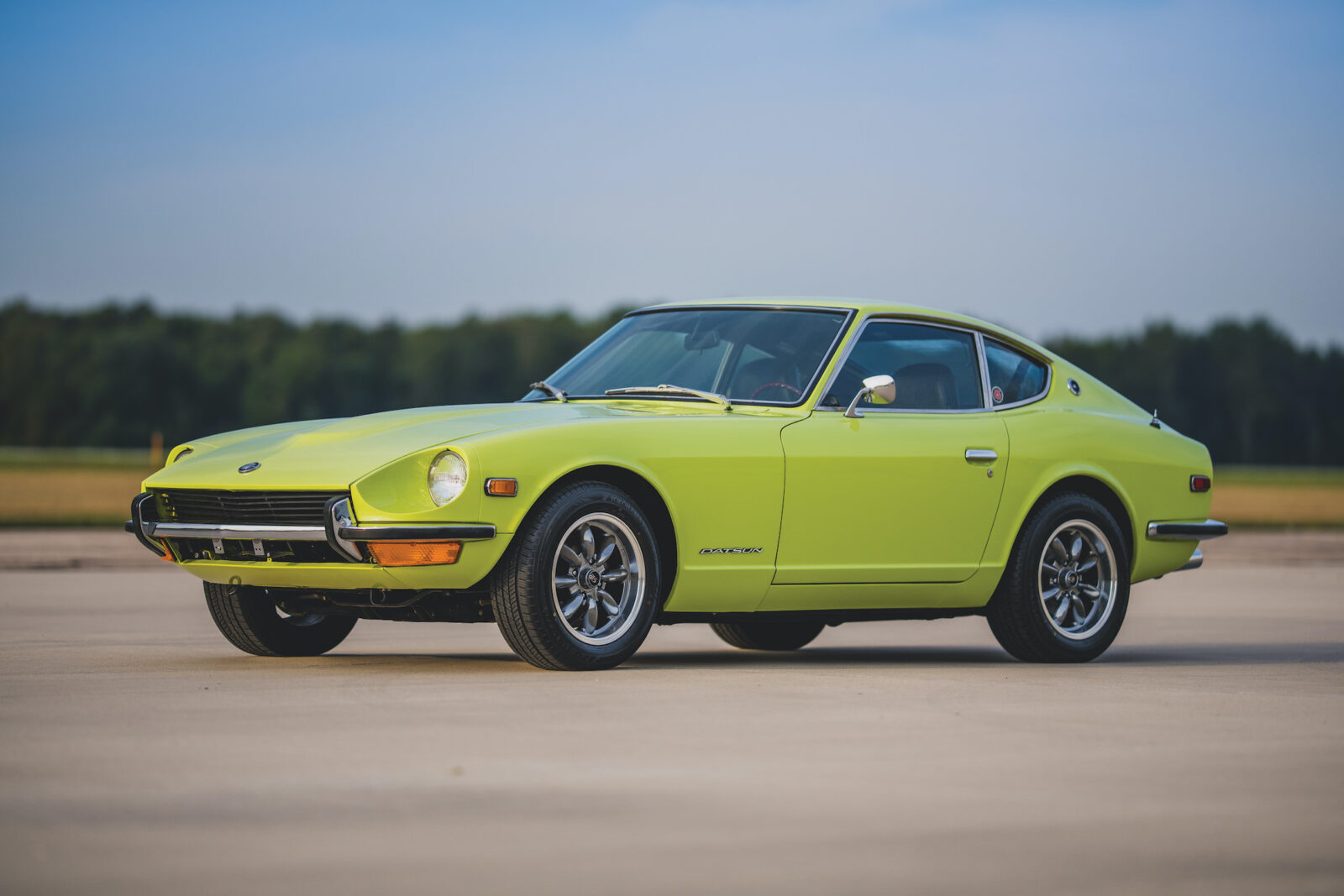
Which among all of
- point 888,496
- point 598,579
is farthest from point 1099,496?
point 598,579

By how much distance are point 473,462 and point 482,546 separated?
316 mm

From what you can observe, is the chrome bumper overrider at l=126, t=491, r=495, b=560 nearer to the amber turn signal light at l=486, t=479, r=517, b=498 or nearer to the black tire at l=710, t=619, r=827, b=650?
the amber turn signal light at l=486, t=479, r=517, b=498

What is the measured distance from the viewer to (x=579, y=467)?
7355 millimetres

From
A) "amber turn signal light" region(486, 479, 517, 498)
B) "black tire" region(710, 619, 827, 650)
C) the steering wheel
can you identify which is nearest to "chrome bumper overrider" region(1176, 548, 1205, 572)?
"black tire" region(710, 619, 827, 650)

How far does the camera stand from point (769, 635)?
9664 millimetres

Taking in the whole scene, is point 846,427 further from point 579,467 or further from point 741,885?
point 741,885

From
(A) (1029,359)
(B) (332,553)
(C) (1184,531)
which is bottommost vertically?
(C) (1184,531)

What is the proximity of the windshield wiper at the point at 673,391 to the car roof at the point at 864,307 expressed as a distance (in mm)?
643

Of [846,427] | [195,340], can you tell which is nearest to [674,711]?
[846,427]

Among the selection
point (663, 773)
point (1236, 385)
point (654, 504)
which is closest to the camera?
point (663, 773)

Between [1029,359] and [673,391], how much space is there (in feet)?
6.68

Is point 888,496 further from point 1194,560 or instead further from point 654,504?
point 1194,560

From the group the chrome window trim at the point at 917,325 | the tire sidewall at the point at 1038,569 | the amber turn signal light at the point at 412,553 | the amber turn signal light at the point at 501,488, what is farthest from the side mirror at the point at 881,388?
the amber turn signal light at the point at 412,553

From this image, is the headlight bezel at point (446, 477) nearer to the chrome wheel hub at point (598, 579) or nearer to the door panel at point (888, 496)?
the chrome wheel hub at point (598, 579)
